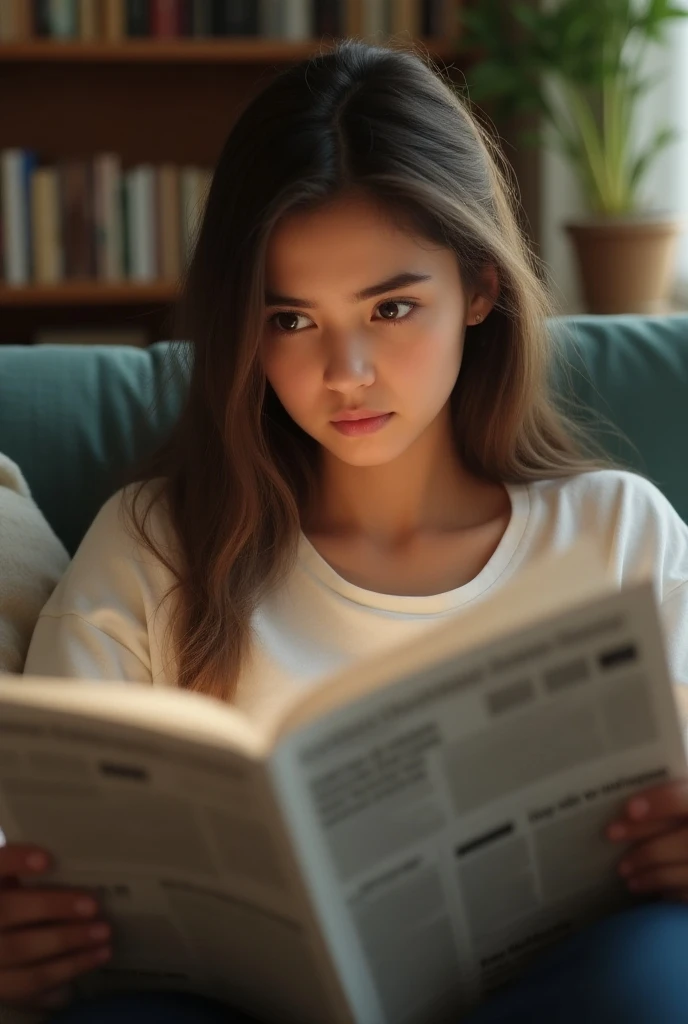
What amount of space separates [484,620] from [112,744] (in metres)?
0.21

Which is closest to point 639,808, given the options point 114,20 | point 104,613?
point 104,613

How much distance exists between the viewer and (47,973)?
2.67 feet

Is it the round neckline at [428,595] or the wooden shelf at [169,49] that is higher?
the wooden shelf at [169,49]

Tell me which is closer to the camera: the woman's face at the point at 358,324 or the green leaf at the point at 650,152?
the woman's face at the point at 358,324

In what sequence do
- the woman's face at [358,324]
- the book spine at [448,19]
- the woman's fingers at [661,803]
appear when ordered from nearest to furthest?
1. the woman's fingers at [661,803]
2. the woman's face at [358,324]
3. the book spine at [448,19]

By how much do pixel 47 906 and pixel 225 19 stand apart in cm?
247

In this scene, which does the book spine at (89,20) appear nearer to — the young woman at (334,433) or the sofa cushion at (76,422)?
the sofa cushion at (76,422)

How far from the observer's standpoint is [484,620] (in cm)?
67

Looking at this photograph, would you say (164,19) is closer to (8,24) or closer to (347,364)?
(8,24)

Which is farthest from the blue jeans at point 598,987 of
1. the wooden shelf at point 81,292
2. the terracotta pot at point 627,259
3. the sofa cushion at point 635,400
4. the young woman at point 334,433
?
the wooden shelf at point 81,292

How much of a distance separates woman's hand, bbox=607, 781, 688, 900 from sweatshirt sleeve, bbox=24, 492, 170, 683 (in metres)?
0.46

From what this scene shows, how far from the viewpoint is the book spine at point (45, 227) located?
9.52 feet

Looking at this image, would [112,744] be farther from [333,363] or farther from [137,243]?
[137,243]

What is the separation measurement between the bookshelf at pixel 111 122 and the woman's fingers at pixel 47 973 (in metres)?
2.29
